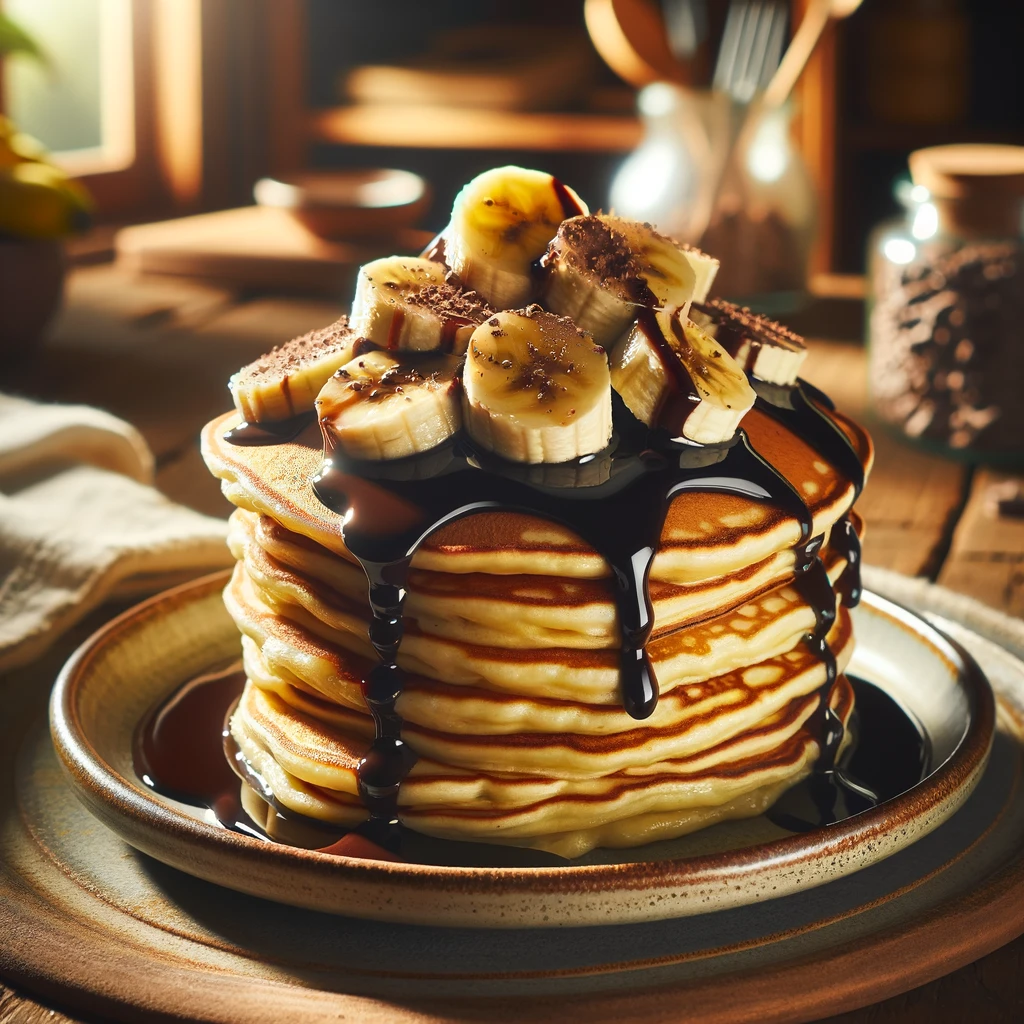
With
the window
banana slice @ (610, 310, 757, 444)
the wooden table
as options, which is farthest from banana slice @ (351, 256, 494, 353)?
the window

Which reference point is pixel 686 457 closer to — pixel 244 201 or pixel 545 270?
pixel 545 270

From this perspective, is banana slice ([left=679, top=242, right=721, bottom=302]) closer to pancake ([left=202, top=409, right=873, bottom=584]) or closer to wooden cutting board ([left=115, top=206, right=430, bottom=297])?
pancake ([left=202, top=409, right=873, bottom=584])

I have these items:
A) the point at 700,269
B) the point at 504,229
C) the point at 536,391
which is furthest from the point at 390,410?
the point at 700,269

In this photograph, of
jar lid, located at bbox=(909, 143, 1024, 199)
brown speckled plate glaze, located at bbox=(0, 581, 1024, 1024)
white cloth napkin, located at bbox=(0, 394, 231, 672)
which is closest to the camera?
brown speckled plate glaze, located at bbox=(0, 581, 1024, 1024)

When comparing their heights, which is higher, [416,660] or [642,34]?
[642,34]

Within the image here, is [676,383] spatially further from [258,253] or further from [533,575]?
[258,253]

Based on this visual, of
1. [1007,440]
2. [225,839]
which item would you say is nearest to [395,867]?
[225,839]

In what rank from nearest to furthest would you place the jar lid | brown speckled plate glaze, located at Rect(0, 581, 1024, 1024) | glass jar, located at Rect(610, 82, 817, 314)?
brown speckled plate glaze, located at Rect(0, 581, 1024, 1024) → the jar lid → glass jar, located at Rect(610, 82, 817, 314)

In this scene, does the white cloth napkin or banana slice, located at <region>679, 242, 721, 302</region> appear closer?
banana slice, located at <region>679, 242, 721, 302</region>
